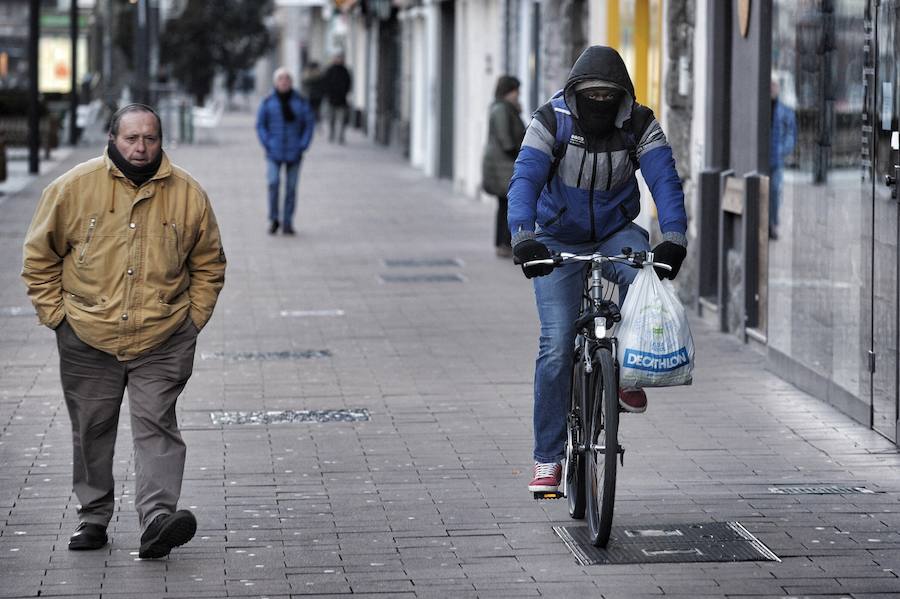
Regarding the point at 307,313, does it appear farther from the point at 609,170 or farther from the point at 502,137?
the point at 609,170

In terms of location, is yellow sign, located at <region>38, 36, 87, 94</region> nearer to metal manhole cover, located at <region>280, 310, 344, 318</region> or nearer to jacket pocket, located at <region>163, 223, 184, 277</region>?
→ metal manhole cover, located at <region>280, 310, 344, 318</region>

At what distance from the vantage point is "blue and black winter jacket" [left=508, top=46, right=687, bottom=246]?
6.72 m

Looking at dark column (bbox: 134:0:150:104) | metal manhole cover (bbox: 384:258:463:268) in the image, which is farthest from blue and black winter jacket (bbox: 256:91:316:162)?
dark column (bbox: 134:0:150:104)

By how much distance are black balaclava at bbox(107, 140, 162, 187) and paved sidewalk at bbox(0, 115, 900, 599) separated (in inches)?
51.7

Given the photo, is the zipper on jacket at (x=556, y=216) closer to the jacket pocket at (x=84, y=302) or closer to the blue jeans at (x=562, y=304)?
the blue jeans at (x=562, y=304)

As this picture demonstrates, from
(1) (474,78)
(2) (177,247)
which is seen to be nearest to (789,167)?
(2) (177,247)

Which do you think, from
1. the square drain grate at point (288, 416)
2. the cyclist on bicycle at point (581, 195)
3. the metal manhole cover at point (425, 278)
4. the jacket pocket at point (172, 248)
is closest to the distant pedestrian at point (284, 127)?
the metal manhole cover at point (425, 278)

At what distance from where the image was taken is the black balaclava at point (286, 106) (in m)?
20.1

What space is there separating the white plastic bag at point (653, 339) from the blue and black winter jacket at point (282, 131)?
540 inches

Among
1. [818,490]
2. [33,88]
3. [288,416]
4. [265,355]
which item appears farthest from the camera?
[33,88]

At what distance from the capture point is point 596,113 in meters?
6.75

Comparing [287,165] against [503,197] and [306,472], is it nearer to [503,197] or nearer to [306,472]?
[503,197]

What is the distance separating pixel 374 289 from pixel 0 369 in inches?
183

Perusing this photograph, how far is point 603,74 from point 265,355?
17.3ft
